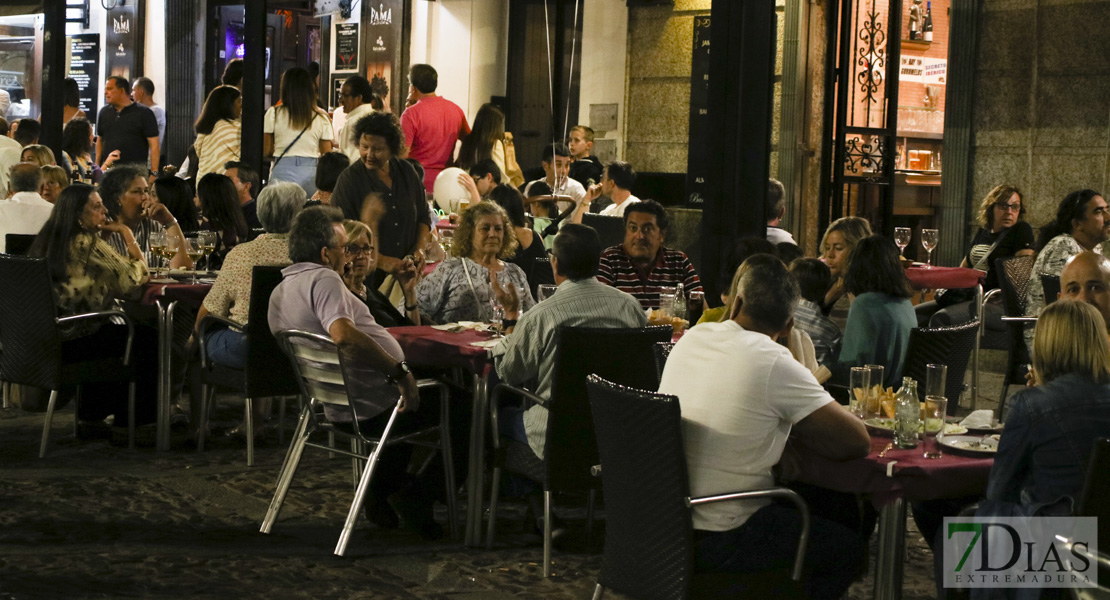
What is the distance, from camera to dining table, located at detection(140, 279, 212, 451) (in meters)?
6.44

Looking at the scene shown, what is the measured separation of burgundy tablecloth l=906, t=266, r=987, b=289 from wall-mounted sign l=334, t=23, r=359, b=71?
333 inches

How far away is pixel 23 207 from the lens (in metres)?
8.11

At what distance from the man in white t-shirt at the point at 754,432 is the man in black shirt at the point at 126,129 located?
1061cm

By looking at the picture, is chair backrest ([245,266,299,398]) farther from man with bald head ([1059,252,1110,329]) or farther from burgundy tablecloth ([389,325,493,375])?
man with bald head ([1059,252,1110,329])

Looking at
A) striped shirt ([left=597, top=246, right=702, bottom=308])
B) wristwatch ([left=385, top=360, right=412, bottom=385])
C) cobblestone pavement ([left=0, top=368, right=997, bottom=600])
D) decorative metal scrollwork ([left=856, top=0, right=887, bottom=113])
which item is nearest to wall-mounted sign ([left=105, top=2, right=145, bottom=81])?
decorative metal scrollwork ([left=856, top=0, right=887, bottom=113])

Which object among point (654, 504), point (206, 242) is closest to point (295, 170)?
point (206, 242)

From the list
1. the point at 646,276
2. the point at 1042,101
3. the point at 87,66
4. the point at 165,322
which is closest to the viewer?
the point at 165,322

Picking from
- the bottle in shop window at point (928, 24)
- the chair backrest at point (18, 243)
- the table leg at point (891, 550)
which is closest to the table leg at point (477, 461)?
the table leg at point (891, 550)

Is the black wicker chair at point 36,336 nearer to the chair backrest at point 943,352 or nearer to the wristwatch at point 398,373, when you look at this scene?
the wristwatch at point 398,373

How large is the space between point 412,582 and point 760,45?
128 inches

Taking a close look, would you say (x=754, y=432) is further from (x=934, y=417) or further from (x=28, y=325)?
(x=28, y=325)

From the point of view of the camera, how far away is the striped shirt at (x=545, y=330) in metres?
4.57

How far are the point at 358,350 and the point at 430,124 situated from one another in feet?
18.2

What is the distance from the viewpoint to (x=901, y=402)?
12.0ft
